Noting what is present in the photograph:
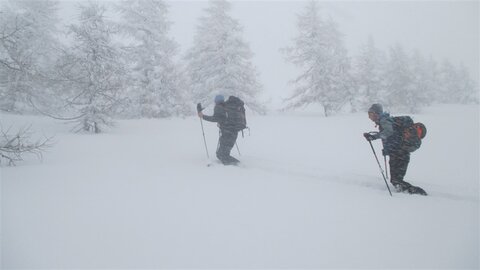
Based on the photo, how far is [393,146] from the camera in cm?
644

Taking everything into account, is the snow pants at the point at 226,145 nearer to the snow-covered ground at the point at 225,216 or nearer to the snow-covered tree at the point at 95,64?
the snow-covered ground at the point at 225,216

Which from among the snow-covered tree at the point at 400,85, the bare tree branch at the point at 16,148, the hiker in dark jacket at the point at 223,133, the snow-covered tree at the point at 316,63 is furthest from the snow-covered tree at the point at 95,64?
the snow-covered tree at the point at 400,85

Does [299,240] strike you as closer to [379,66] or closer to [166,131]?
[166,131]

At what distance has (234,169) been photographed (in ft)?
27.0

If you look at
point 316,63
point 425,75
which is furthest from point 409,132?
point 425,75

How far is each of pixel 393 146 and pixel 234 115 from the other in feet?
13.9

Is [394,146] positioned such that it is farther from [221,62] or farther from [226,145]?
[221,62]

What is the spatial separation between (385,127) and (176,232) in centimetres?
470

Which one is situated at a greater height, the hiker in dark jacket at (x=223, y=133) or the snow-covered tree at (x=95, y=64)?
the snow-covered tree at (x=95, y=64)

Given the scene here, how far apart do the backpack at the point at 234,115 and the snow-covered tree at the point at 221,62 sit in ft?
48.3

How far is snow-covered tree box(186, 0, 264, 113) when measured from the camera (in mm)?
23688

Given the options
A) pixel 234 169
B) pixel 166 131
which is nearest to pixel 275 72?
pixel 166 131

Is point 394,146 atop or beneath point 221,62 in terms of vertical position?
beneath

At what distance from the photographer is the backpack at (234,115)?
28.9ft
